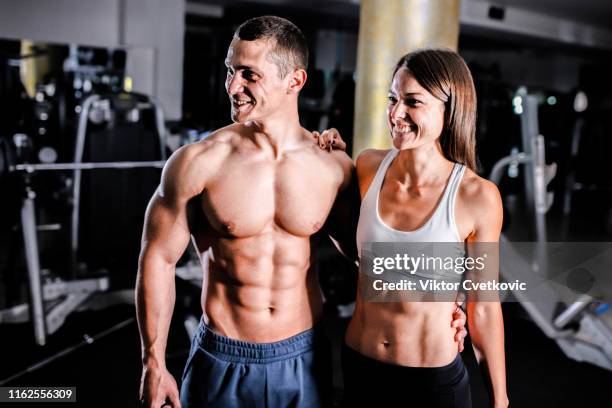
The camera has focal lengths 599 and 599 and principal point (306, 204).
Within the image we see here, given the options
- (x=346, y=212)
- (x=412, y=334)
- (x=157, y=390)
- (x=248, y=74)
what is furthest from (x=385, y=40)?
(x=157, y=390)

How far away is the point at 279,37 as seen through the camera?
1.44 metres

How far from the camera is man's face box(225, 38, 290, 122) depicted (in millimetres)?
1411

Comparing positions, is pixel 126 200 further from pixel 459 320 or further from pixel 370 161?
pixel 459 320

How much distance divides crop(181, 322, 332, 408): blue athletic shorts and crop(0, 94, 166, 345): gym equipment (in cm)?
218

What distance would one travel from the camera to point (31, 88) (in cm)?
848

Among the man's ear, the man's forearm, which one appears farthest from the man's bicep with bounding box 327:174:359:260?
the man's forearm

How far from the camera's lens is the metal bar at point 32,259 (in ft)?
10.9

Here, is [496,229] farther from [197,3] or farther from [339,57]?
[339,57]

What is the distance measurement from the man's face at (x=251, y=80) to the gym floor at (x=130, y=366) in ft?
5.99

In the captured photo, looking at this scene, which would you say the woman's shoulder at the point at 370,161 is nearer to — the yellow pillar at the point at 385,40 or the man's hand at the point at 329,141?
the man's hand at the point at 329,141

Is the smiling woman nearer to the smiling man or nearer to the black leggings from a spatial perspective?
the black leggings

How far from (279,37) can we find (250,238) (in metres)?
0.50

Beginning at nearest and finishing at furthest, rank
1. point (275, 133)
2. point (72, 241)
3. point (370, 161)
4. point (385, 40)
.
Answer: point (275, 133), point (370, 161), point (385, 40), point (72, 241)

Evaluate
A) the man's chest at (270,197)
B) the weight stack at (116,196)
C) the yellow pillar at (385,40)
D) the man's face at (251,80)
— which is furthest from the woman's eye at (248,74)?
the weight stack at (116,196)
